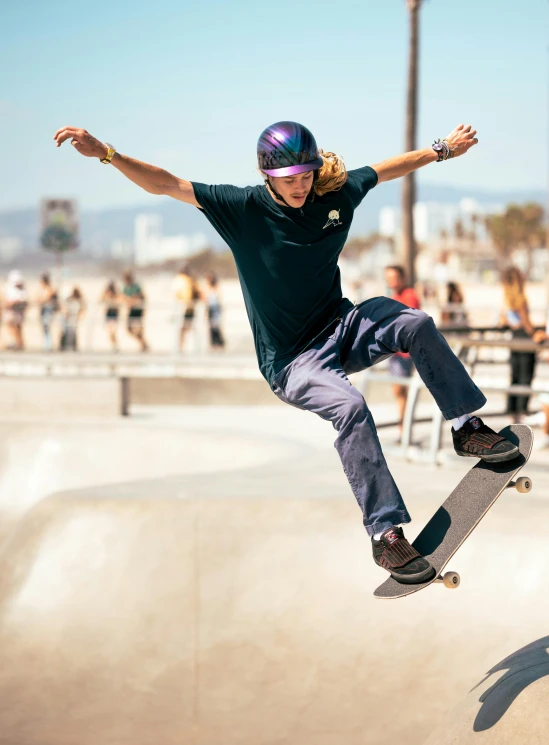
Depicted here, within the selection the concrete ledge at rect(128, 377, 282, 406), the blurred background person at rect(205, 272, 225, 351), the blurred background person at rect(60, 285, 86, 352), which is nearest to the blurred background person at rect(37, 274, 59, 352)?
the blurred background person at rect(60, 285, 86, 352)

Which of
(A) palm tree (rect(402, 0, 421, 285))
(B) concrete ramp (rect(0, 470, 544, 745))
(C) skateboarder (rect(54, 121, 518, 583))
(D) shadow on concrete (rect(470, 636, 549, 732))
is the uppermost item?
(A) palm tree (rect(402, 0, 421, 285))

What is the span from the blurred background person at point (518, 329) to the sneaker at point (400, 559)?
6.34 m

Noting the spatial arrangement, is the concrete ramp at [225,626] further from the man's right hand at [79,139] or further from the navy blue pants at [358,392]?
the man's right hand at [79,139]

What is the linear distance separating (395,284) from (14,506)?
4735mm

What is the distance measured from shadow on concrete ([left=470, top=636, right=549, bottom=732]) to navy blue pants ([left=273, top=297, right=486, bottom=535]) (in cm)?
94

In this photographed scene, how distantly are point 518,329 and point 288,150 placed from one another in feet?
23.6

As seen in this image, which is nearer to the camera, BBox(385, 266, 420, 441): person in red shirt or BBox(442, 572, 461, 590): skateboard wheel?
BBox(442, 572, 461, 590): skateboard wheel

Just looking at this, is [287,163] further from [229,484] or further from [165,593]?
[229,484]

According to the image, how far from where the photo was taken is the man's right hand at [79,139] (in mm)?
4117

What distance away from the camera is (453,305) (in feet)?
51.3

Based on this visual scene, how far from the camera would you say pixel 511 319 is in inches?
433

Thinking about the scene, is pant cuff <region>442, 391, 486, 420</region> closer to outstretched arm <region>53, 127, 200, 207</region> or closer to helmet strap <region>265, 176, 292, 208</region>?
helmet strap <region>265, 176, 292, 208</region>

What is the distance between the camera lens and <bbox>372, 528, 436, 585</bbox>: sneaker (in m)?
4.33

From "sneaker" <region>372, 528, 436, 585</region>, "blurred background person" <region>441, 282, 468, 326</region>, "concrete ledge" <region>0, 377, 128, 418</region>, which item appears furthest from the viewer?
"blurred background person" <region>441, 282, 468, 326</region>
